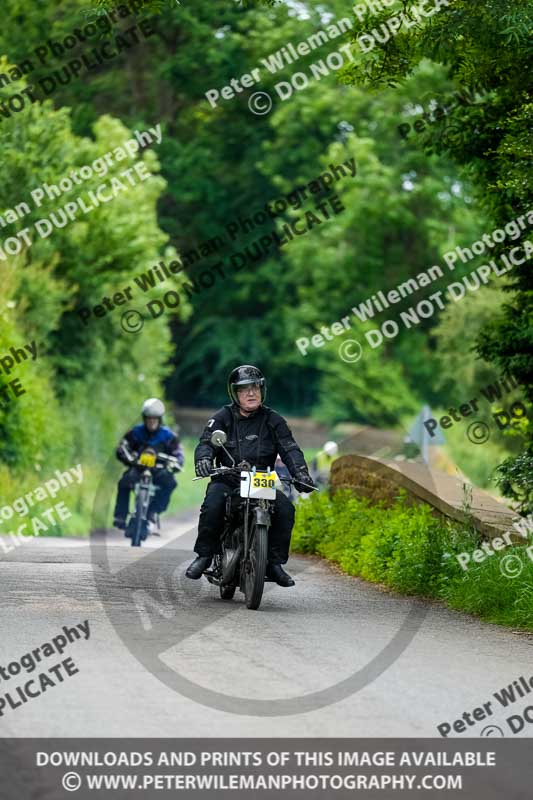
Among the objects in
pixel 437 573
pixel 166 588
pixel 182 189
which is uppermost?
pixel 182 189

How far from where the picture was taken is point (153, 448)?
19.6m

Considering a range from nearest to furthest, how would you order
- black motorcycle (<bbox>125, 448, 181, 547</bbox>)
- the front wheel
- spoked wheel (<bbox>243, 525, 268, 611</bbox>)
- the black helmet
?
spoked wheel (<bbox>243, 525, 268, 611</bbox>) → the black helmet → black motorcycle (<bbox>125, 448, 181, 547</bbox>) → the front wheel

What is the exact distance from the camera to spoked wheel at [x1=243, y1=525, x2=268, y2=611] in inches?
455

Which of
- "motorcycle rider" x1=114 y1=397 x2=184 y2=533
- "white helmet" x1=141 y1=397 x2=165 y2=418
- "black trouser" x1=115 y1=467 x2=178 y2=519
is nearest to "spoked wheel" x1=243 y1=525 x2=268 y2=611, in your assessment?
"white helmet" x1=141 y1=397 x2=165 y2=418

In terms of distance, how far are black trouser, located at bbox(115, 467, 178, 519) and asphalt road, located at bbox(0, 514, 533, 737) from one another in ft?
17.7

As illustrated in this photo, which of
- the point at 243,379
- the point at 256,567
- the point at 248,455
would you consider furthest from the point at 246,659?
the point at 243,379

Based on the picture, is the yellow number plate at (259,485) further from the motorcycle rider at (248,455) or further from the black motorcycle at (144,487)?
the black motorcycle at (144,487)

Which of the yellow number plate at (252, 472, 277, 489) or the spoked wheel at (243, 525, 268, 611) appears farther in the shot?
the yellow number plate at (252, 472, 277, 489)

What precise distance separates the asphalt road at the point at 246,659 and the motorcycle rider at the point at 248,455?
45 centimetres

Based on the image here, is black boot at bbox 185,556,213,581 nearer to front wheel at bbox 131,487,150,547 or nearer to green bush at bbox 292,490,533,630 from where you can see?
green bush at bbox 292,490,533,630
